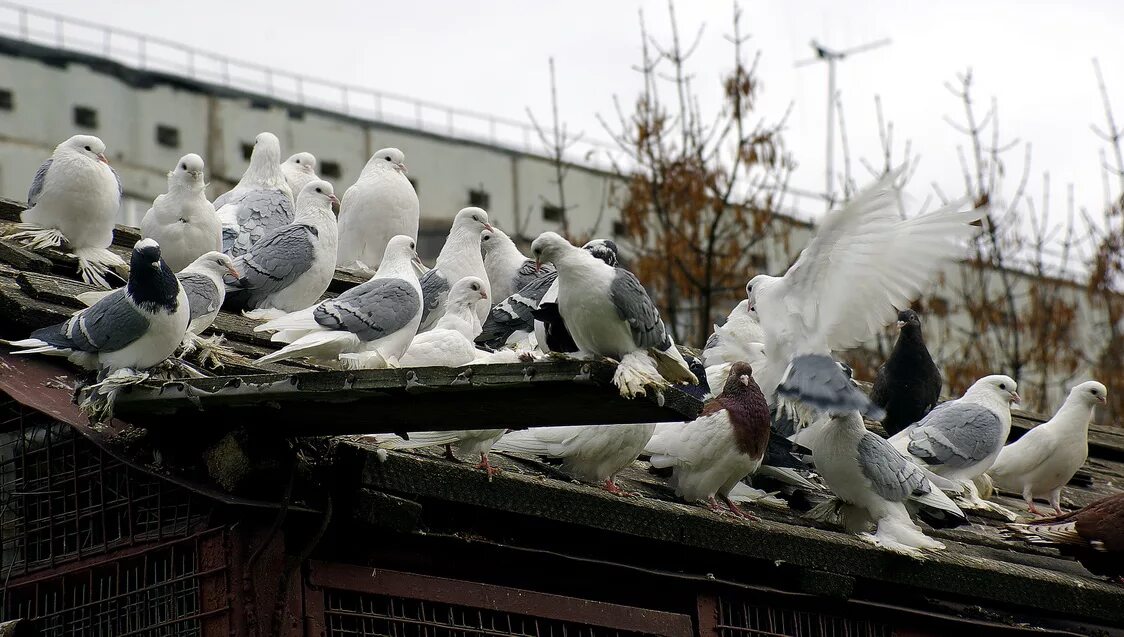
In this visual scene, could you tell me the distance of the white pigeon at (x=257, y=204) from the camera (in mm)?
7855

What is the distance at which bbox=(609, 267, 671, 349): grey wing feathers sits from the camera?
4816 mm

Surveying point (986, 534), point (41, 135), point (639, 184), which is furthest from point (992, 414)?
point (41, 135)

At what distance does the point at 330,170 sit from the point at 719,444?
2035cm

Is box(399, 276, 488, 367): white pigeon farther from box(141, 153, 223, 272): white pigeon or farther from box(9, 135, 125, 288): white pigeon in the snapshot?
box(9, 135, 125, 288): white pigeon

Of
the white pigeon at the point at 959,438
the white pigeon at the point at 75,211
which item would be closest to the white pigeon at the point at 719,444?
the white pigeon at the point at 959,438

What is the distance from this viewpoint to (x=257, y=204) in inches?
326

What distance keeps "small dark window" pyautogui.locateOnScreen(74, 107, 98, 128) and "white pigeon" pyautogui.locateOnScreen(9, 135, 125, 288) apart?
18.2 m

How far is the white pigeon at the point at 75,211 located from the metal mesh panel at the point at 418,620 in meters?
2.45

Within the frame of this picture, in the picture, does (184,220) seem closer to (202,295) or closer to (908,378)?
(202,295)

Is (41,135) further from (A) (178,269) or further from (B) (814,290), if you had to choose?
(B) (814,290)

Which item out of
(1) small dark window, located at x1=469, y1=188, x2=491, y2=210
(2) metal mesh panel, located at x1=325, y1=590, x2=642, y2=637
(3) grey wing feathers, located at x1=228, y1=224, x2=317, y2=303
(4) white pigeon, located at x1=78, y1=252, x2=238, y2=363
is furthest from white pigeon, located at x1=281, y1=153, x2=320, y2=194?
(1) small dark window, located at x1=469, y1=188, x2=491, y2=210

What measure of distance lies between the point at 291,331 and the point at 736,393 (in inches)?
70.8

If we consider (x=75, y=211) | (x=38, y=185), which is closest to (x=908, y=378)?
(x=75, y=211)

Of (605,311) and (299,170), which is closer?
(605,311)
